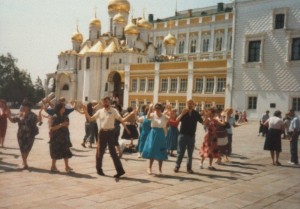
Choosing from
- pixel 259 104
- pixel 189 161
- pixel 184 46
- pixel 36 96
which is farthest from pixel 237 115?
pixel 36 96

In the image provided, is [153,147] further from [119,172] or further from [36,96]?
[36,96]

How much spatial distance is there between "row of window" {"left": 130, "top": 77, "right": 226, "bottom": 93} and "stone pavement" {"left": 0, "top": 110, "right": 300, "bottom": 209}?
29.1 meters

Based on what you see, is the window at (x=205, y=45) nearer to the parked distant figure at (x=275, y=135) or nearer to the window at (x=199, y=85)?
the window at (x=199, y=85)

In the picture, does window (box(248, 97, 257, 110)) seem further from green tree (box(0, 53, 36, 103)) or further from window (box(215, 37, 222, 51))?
window (box(215, 37, 222, 51))

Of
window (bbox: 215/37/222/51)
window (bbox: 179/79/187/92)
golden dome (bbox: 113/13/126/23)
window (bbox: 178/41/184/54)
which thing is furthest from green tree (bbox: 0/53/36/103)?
window (bbox: 215/37/222/51)

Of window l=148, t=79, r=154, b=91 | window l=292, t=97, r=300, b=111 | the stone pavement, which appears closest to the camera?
the stone pavement

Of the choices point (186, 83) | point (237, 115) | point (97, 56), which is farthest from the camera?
point (97, 56)

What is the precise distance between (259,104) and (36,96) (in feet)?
152

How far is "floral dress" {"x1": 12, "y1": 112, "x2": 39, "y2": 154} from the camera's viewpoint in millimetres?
8776

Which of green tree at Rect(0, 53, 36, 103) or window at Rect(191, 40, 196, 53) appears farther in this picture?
window at Rect(191, 40, 196, 53)

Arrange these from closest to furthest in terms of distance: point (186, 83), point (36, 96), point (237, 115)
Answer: point (237, 115)
point (186, 83)
point (36, 96)

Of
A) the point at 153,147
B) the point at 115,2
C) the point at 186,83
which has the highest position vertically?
the point at 115,2

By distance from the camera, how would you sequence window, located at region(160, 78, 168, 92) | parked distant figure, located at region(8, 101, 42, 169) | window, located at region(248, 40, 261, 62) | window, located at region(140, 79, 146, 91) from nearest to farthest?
parked distant figure, located at region(8, 101, 42, 169) < window, located at region(248, 40, 261, 62) < window, located at region(160, 78, 168, 92) < window, located at region(140, 79, 146, 91)

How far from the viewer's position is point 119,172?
830 cm
